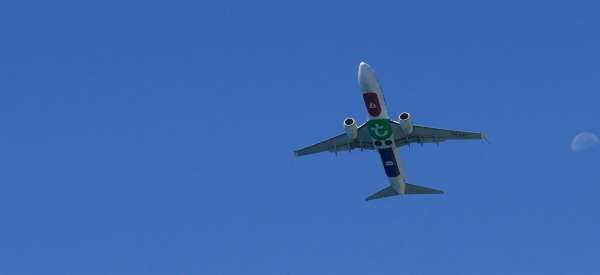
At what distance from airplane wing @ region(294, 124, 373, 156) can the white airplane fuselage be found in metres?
1.38

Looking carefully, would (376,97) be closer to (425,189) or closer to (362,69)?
(362,69)

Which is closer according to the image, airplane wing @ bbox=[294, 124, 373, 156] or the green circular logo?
the green circular logo

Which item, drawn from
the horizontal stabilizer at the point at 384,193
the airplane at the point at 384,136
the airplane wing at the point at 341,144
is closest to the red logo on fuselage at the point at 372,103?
the airplane at the point at 384,136

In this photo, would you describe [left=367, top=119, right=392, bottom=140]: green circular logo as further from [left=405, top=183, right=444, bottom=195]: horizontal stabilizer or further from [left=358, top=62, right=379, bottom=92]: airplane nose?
[left=405, top=183, right=444, bottom=195]: horizontal stabilizer

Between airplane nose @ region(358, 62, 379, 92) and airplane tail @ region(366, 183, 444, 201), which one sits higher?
airplane nose @ region(358, 62, 379, 92)

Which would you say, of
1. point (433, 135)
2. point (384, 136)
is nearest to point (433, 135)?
point (433, 135)

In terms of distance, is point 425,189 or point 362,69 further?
point 425,189

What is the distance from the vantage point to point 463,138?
172 metres

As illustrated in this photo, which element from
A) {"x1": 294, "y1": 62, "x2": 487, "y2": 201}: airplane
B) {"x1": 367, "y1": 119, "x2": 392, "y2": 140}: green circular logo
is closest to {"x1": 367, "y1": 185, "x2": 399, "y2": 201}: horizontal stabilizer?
{"x1": 294, "y1": 62, "x2": 487, "y2": 201}: airplane

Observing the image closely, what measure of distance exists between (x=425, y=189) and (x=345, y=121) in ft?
49.3

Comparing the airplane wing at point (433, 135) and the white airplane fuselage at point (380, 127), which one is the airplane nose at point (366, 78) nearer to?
the white airplane fuselage at point (380, 127)

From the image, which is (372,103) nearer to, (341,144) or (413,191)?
(341,144)

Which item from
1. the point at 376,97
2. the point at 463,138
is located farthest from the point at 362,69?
the point at 463,138

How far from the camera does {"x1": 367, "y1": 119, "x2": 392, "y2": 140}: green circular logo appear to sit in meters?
168
